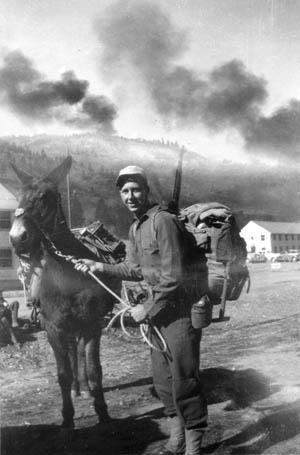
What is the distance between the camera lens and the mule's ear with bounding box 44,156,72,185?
3992 millimetres

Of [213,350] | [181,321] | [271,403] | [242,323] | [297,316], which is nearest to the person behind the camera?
[181,321]

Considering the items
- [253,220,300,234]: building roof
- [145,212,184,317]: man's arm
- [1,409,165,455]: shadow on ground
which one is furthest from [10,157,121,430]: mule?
[253,220,300,234]: building roof

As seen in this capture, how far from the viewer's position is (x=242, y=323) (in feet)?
37.0

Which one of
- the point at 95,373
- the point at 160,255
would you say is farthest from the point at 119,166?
the point at 95,373

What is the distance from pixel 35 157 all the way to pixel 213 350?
455 cm

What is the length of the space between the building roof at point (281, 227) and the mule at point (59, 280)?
28.0m

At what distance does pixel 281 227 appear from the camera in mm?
40344

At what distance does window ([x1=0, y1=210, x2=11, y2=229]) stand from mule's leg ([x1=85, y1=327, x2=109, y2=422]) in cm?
1626

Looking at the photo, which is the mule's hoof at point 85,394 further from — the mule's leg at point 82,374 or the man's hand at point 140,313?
the man's hand at point 140,313

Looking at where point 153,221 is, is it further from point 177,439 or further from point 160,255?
point 177,439

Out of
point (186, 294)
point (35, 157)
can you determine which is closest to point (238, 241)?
point (186, 294)

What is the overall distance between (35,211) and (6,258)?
65.2 feet

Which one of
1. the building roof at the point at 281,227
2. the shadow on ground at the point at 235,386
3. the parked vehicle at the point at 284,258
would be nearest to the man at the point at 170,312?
the shadow on ground at the point at 235,386

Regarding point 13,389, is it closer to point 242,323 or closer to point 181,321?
point 181,321
